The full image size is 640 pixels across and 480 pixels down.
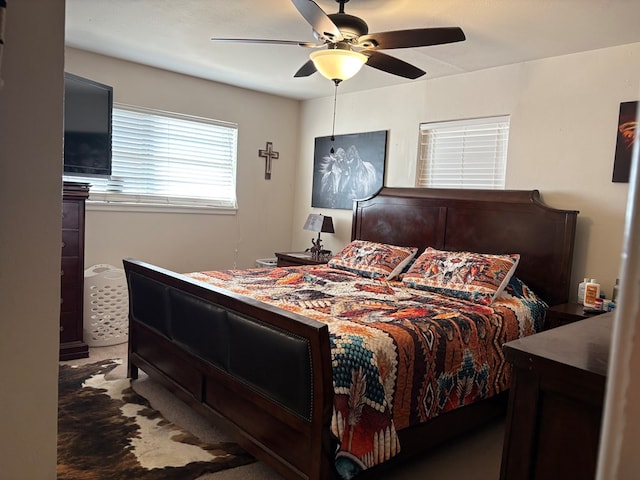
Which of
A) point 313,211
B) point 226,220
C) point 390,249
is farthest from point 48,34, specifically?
point 313,211

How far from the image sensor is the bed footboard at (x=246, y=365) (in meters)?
1.79

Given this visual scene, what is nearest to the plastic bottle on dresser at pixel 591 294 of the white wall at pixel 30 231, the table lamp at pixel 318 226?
the table lamp at pixel 318 226

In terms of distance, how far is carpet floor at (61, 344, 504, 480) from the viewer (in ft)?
7.05

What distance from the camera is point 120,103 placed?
4.05 metres

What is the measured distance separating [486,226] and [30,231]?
315 centimetres

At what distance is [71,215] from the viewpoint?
3371 mm

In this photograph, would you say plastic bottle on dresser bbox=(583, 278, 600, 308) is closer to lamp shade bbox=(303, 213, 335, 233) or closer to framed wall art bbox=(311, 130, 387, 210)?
framed wall art bbox=(311, 130, 387, 210)

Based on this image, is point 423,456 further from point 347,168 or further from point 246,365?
point 347,168

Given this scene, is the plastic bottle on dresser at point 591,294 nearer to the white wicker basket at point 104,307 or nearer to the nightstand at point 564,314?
the nightstand at point 564,314

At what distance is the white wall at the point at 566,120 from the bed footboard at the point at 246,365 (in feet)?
7.52

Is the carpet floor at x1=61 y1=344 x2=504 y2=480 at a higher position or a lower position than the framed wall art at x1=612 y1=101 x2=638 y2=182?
lower

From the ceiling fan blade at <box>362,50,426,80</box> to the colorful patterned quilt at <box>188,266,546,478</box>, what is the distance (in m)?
1.38

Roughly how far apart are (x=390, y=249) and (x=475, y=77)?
1.56 meters

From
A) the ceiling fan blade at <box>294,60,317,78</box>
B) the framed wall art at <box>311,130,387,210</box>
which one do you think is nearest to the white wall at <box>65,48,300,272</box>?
the framed wall art at <box>311,130,387,210</box>
